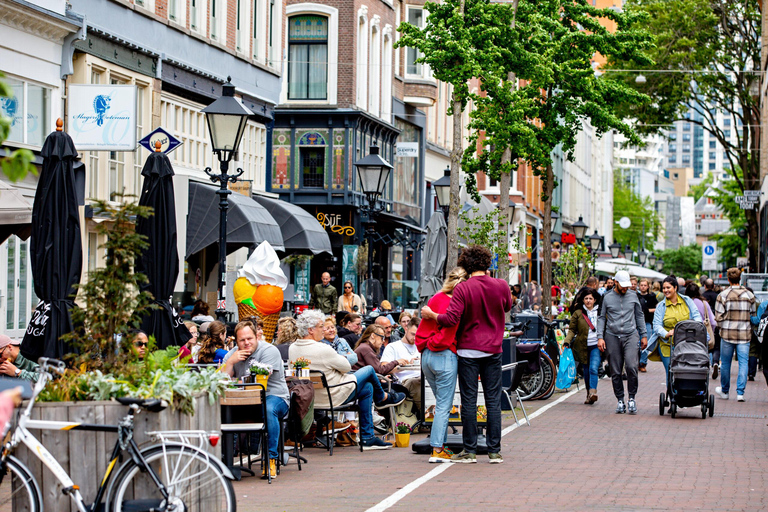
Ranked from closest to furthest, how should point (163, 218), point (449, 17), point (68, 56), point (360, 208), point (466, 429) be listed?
point (466, 429)
point (163, 218)
point (68, 56)
point (449, 17)
point (360, 208)

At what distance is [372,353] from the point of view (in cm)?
1361

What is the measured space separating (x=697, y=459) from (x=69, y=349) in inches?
252

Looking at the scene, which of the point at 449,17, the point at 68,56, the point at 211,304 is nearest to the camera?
the point at 68,56

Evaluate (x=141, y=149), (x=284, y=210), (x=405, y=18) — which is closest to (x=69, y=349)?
(x=141, y=149)

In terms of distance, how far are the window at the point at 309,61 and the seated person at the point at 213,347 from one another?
82.2ft

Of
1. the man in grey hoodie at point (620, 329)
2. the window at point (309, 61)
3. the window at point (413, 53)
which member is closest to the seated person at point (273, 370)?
the man in grey hoodie at point (620, 329)

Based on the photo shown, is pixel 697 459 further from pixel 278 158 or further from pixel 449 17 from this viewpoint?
pixel 278 158

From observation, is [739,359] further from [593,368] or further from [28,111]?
[28,111]

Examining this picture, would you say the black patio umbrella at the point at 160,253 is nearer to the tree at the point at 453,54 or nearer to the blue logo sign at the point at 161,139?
the blue logo sign at the point at 161,139

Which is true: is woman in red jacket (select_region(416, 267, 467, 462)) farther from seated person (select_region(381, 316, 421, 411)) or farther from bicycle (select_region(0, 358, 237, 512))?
bicycle (select_region(0, 358, 237, 512))

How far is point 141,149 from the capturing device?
22.8 metres

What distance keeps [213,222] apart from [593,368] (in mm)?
8849

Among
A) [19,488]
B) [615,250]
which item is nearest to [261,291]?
[19,488]

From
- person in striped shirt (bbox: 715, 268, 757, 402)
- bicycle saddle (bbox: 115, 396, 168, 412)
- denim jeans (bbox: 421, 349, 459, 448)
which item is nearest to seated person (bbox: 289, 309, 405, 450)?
denim jeans (bbox: 421, 349, 459, 448)
